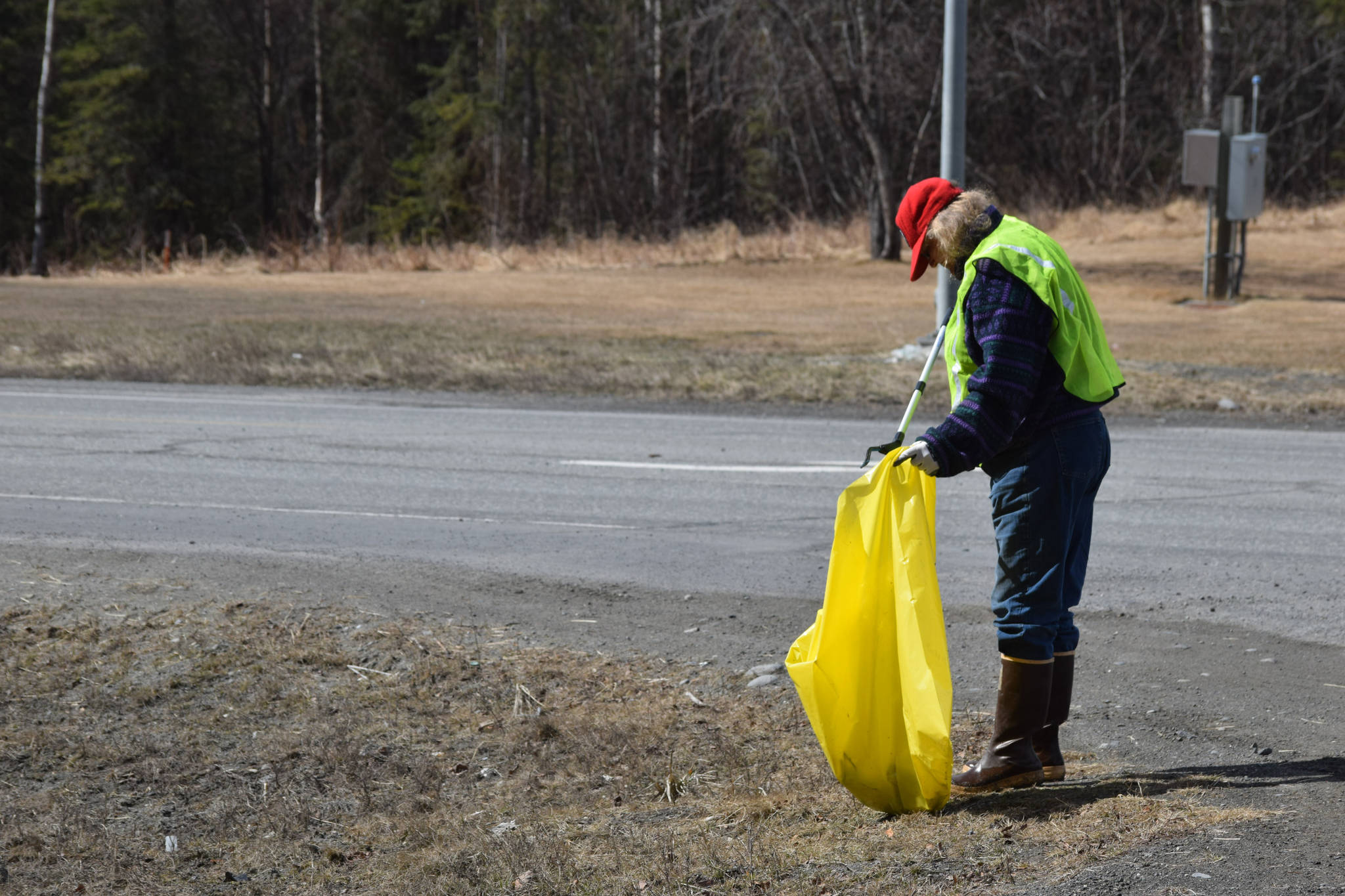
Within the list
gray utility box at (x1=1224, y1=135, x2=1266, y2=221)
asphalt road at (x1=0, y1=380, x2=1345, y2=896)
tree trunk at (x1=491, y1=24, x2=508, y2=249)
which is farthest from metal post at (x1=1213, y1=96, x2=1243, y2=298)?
tree trunk at (x1=491, y1=24, x2=508, y2=249)

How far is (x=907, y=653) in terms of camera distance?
388 centimetres

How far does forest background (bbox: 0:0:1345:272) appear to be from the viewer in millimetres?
40719

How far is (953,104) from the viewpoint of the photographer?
15.2m

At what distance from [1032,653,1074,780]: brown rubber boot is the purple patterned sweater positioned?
800mm

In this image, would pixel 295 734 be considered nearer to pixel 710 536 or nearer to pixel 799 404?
pixel 710 536

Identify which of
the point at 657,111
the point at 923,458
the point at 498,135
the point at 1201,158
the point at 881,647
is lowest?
the point at 881,647

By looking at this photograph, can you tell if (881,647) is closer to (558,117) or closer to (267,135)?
(558,117)

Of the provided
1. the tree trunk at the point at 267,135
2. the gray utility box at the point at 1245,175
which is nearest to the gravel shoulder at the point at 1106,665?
the gray utility box at the point at 1245,175

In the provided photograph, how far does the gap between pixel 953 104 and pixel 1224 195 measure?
31.3ft

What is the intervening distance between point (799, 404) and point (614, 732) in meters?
8.99

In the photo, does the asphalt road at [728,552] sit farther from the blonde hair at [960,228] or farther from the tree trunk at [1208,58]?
the tree trunk at [1208,58]

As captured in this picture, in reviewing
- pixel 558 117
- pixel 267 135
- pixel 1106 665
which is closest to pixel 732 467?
pixel 1106 665

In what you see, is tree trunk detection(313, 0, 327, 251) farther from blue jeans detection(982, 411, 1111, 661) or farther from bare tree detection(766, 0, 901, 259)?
blue jeans detection(982, 411, 1111, 661)

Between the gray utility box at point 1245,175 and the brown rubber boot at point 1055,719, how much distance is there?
20.2 metres
